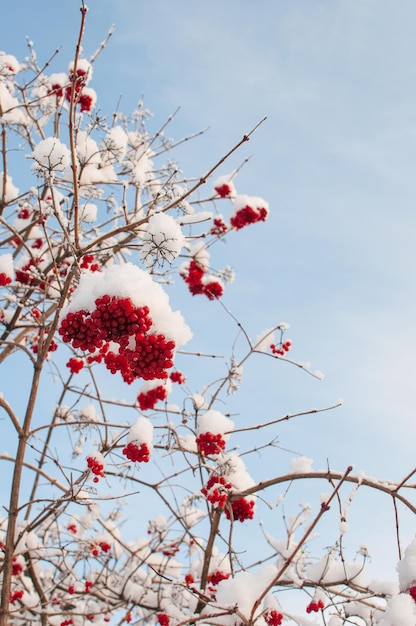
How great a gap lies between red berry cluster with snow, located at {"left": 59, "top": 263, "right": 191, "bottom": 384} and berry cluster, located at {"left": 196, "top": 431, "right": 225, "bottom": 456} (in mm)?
1857

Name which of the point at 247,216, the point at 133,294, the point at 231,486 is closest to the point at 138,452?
the point at 231,486

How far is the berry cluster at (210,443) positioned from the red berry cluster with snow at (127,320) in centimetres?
186

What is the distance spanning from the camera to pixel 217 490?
3.87 metres

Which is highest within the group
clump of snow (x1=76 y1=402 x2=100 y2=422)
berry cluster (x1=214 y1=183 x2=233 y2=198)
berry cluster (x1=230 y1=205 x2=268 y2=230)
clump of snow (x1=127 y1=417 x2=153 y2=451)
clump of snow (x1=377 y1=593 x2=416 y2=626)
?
berry cluster (x1=214 y1=183 x2=233 y2=198)

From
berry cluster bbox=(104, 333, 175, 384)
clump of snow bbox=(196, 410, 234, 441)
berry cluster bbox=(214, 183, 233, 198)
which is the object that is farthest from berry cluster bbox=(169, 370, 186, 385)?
berry cluster bbox=(104, 333, 175, 384)

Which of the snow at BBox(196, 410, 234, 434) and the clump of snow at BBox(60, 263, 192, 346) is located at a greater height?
the snow at BBox(196, 410, 234, 434)

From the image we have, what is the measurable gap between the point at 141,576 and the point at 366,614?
284 centimetres

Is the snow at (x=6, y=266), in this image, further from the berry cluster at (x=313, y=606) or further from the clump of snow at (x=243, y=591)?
the berry cluster at (x=313, y=606)

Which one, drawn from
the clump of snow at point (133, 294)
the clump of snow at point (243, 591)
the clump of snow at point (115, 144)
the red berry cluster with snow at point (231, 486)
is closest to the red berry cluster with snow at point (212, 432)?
the red berry cluster with snow at point (231, 486)

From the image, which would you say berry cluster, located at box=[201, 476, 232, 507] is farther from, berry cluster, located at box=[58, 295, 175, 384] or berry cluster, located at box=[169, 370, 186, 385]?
berry cluster, located at box=[58, 295, 175, 384]

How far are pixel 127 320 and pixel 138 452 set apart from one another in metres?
1.87

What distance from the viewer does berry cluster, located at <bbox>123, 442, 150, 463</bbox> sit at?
3.77 m

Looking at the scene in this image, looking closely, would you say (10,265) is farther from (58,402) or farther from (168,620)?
(168,620)

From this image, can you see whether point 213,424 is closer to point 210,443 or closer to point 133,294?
point 210,443
